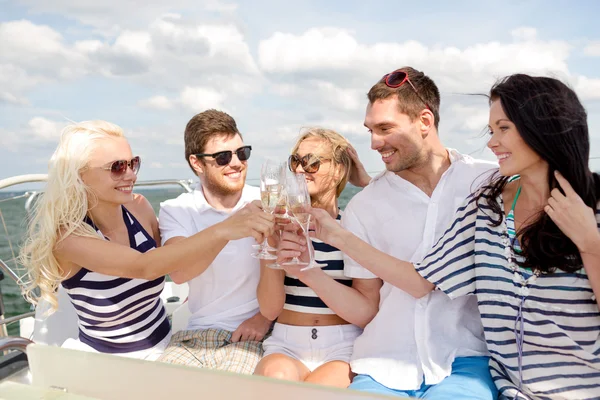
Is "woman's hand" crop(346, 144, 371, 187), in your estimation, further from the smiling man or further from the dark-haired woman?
the dark-haired woman

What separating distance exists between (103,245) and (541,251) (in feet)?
6.44

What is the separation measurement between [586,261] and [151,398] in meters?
1.53

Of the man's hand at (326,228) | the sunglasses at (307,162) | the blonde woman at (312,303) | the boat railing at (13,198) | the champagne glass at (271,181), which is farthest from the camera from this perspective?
the boat railing at (13,198)

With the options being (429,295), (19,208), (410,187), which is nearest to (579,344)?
(429,295)

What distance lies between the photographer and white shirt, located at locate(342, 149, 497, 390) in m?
2.41

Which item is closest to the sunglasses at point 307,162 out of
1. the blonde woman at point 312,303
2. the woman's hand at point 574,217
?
the blonde woman at point 312,303

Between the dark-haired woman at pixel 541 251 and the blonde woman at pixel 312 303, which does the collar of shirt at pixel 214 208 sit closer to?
the blonde woman at pixel 312 303

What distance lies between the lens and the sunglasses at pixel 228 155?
324 cm

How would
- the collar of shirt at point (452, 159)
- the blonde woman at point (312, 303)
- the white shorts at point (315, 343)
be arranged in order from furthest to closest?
the collar of shirt at point (452, 159)
the white shorts at point (315, 343)
the blonde woman at point (312, 303)

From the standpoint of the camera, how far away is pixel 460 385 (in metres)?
2.25

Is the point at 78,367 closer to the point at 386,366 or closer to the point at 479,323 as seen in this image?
the point at 386,366

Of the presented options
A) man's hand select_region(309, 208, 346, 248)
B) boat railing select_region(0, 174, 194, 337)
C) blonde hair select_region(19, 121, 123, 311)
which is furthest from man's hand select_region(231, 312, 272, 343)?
boat railing select_region(0, 174, 194, 337)

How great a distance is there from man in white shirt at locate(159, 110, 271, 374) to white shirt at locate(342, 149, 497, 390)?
0.68m

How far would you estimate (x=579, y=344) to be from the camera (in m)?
2.01
